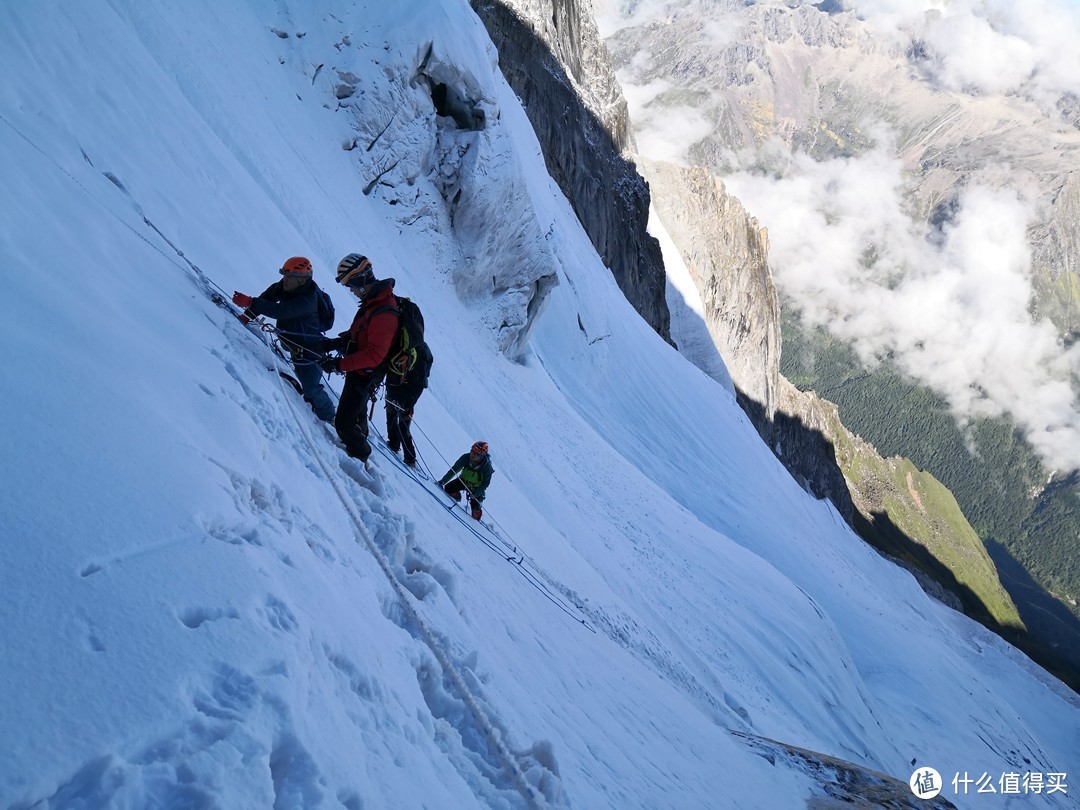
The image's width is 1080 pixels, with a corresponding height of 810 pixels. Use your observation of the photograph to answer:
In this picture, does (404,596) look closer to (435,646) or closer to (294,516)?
(435,646)

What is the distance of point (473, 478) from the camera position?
9.67 meters

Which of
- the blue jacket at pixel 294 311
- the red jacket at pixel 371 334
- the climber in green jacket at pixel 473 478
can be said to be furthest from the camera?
the climber in green jacket at pixel 473 478

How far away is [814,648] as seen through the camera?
2098cm

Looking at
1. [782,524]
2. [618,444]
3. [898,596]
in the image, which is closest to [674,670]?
[618,444]

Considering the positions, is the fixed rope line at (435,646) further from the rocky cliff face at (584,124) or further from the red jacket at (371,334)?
the rocky cliff face at (584,124)

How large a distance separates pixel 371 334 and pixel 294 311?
2.86 ft

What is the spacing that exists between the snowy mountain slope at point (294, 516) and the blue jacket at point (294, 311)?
34 centimetres

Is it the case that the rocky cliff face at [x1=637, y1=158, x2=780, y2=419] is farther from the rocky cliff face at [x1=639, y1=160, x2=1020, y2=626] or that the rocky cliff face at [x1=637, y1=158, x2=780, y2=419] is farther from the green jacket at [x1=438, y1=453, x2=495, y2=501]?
the green jacket at [x1=438, y1=453, x2=495, y2=501]

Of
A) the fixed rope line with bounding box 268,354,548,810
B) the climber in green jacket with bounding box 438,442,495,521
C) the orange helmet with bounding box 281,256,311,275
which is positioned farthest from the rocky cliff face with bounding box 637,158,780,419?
the fixed rope line with bounding box 268,354,548,810

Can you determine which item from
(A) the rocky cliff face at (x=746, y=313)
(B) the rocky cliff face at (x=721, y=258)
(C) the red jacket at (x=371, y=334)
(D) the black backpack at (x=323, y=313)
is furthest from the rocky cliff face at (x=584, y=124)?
(C) the red jacket at (x=371, y=334)

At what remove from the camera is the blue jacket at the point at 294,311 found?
6.99 m

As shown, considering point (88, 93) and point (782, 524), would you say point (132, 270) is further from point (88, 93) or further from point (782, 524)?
point (782, 524)

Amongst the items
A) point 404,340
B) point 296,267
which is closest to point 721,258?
point 404,340

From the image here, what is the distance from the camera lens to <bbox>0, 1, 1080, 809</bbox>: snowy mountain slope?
3131mm
